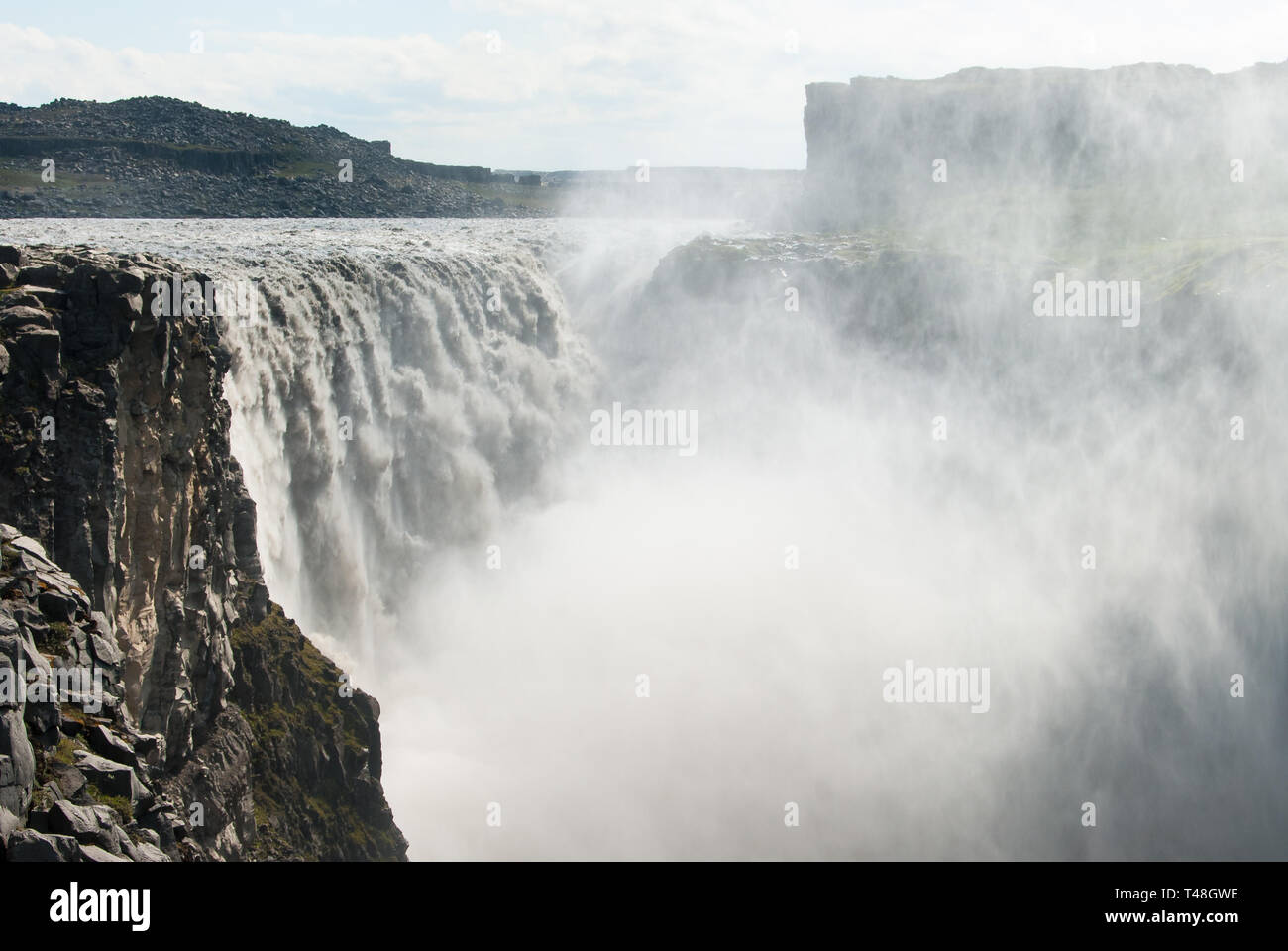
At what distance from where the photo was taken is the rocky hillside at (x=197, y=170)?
67062 mm

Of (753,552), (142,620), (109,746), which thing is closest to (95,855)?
(109,746)

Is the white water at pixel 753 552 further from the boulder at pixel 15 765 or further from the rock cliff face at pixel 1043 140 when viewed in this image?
the rock cliff face at pixel 1043 140

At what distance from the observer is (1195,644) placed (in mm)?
45344

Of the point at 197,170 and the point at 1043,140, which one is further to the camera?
the point at 1043,140

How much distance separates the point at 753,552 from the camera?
47.6 m

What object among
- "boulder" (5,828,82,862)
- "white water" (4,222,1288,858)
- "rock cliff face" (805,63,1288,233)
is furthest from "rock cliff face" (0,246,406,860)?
"rock cliff face" (805,63,1288,233)

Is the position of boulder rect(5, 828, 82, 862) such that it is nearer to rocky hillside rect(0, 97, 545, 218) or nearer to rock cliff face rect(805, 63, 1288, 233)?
rocky hillside rect(0, 97, 545, 218)

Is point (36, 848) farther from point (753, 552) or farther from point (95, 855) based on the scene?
point (753, 552)

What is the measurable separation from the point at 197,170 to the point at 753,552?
165 feet

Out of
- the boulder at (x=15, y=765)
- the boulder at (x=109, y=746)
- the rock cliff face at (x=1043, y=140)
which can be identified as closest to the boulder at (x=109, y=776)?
the boulder at (x=109, y=746)

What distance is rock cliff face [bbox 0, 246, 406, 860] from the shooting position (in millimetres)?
12664

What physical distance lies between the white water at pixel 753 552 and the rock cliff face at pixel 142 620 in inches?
221

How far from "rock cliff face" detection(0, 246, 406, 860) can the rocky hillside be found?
1863 inches

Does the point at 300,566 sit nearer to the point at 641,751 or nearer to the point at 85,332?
the point at 641,751
